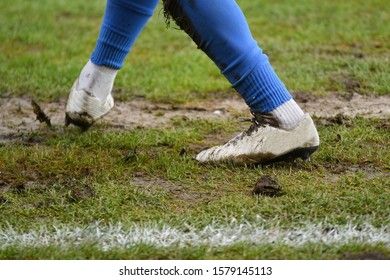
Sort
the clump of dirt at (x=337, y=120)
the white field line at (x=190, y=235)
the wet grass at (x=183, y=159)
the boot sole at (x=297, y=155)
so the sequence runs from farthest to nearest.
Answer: the clump of dirt at (x=337, y=120) → the boot sole at (x=297, y=155) → the wet grass at (x=183, y=159) → the white field line at (x=190, y=235)

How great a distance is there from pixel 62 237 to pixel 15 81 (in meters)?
2.52

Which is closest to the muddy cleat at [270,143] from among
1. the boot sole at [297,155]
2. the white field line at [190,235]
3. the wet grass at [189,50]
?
the boot sole at [297,155]

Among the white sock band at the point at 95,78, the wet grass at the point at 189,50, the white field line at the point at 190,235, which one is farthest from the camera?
the wet grass at the point at 189,50

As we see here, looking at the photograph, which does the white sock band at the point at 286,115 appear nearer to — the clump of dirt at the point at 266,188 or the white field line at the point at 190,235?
the clump of dirt at the point at 266,188

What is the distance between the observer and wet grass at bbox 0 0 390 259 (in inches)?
115

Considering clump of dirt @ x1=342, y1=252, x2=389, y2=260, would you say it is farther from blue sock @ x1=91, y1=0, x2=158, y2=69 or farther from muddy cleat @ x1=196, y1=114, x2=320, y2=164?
blue sock @ x1=91, y1=0, x2=158, y2=69

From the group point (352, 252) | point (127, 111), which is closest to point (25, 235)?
point (352, 252)

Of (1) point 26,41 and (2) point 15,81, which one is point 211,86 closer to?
(2) point 15,81

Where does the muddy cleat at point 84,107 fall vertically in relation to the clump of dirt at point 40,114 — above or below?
above

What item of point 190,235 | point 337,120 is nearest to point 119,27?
point 337,120

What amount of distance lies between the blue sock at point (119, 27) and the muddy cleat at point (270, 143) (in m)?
0.76

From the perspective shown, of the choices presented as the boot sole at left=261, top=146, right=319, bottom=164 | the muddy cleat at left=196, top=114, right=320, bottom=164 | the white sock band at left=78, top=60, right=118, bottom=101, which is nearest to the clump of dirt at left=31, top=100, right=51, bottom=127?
the white sock band at left=78, top=60, right=118, bottom=101

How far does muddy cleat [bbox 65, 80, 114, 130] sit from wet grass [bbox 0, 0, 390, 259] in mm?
85

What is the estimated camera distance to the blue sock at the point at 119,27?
12.4 feet
